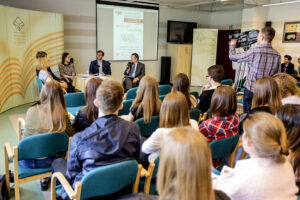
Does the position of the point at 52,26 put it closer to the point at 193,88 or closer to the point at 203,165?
the point at 193,88

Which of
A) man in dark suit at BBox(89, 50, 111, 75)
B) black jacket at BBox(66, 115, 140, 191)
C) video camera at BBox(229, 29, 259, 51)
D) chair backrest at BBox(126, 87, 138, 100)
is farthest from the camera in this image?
man in dark suit at BBox(89, 50, 111, 75)

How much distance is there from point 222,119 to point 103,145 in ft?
3.86

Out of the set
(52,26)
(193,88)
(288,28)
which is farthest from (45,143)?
(288,28)

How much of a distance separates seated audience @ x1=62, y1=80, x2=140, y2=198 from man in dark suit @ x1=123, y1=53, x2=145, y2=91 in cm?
485

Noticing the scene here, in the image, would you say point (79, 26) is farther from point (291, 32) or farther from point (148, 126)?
point (291, 32)

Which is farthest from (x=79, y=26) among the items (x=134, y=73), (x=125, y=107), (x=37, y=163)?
(x=37, y=163)

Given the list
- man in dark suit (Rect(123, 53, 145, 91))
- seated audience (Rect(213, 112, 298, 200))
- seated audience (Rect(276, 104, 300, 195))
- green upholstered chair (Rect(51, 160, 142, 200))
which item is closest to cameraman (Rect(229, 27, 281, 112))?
seated audience (Rect(276, 104, 300, 195))

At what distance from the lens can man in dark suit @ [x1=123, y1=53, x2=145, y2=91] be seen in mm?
6494

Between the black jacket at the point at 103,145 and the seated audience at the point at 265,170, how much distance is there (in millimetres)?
641

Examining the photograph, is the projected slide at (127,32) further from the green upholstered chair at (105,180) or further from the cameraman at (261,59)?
the green upholstered chair at (105,180)

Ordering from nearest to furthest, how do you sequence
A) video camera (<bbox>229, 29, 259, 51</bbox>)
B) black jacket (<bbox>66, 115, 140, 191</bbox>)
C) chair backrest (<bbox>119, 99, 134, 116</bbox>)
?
black jacket (<bbox>66, 115, 140, 191</bbox>) < chair backrest (<bbox>119, 99, 134, 116</bbox>) < video camera (<bbox>229, 29, 259, 51</bbox>)

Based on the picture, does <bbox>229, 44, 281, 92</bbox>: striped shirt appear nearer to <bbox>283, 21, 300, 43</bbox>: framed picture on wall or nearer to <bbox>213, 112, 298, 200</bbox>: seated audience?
<bbox>213, 112, 298, 200</bbox>: seated audience

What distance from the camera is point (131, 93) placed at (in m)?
4.14

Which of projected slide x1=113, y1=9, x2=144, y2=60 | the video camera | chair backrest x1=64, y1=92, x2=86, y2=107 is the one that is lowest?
chair backrest x1=64, y1=92, x2=86, y2=107
